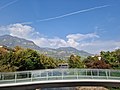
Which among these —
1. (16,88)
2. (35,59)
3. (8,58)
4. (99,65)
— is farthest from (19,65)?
(16,88)

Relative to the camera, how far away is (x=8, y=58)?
5294cm

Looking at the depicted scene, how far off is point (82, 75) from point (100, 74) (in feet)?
6.66

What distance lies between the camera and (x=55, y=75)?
92.4ft

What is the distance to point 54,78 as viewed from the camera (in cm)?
2800

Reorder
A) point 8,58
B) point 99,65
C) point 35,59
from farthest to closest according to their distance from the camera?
point 35,59
point 99,65
point 8,58

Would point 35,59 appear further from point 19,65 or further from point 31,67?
point 19,65

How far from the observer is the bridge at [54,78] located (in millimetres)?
27062

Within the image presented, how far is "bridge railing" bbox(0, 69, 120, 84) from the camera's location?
27.2m

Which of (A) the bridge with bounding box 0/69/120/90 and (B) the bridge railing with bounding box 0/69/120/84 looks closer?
(A) the bridge with bounding box 0/69/120/90

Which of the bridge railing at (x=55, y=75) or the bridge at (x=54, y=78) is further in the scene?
the bridge railing at (x=55, y=75)

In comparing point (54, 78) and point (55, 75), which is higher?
point (55, 75)

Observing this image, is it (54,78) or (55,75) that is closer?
(54,78)

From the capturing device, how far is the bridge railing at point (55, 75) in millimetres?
27219

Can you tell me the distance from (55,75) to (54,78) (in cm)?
36
